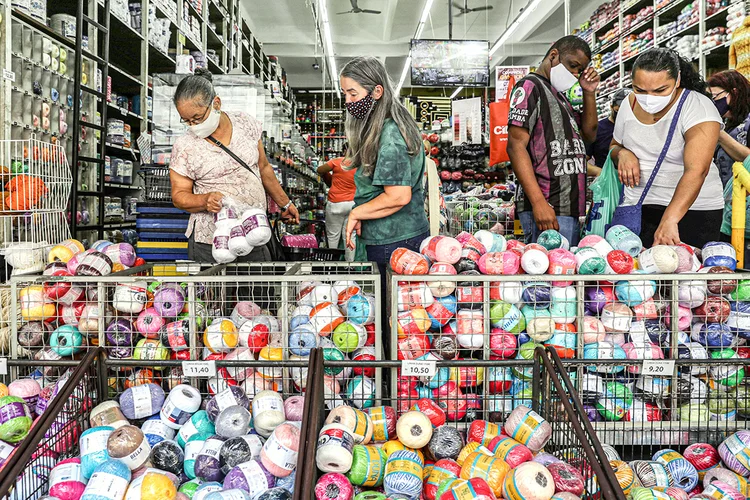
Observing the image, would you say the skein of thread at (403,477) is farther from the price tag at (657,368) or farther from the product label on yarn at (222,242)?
the product label on yarn at (222,242)

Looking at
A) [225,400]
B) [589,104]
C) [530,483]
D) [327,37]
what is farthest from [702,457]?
[327,37]

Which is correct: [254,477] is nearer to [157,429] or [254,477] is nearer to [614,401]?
[157,429]

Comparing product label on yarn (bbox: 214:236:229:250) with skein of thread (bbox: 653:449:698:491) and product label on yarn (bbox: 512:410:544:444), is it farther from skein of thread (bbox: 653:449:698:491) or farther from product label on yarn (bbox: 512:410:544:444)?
skein of thread (bbox: 653:449:698:491)

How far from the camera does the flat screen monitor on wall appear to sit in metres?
8.50

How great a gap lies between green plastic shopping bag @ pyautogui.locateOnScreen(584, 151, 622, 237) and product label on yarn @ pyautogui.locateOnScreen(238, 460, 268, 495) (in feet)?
6.90

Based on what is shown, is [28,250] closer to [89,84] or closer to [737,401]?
[737,401]

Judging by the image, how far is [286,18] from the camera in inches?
543

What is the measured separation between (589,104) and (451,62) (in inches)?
212

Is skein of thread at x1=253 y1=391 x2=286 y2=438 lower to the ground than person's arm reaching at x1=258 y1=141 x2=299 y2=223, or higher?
lower

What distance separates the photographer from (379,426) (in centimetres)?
175

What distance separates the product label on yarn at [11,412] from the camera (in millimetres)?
1730

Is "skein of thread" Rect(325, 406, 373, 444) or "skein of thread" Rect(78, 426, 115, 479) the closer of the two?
"skein of thread" Rect(78, 426, 115, 479)

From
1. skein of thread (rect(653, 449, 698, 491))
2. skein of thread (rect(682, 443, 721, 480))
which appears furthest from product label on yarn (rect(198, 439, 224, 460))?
skein of thread (rect(682, 443, 721, 480))

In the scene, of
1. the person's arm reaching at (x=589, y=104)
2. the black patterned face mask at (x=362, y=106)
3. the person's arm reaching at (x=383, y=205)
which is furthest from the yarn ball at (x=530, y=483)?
the person's arm reaching at (x=589, y=104)
